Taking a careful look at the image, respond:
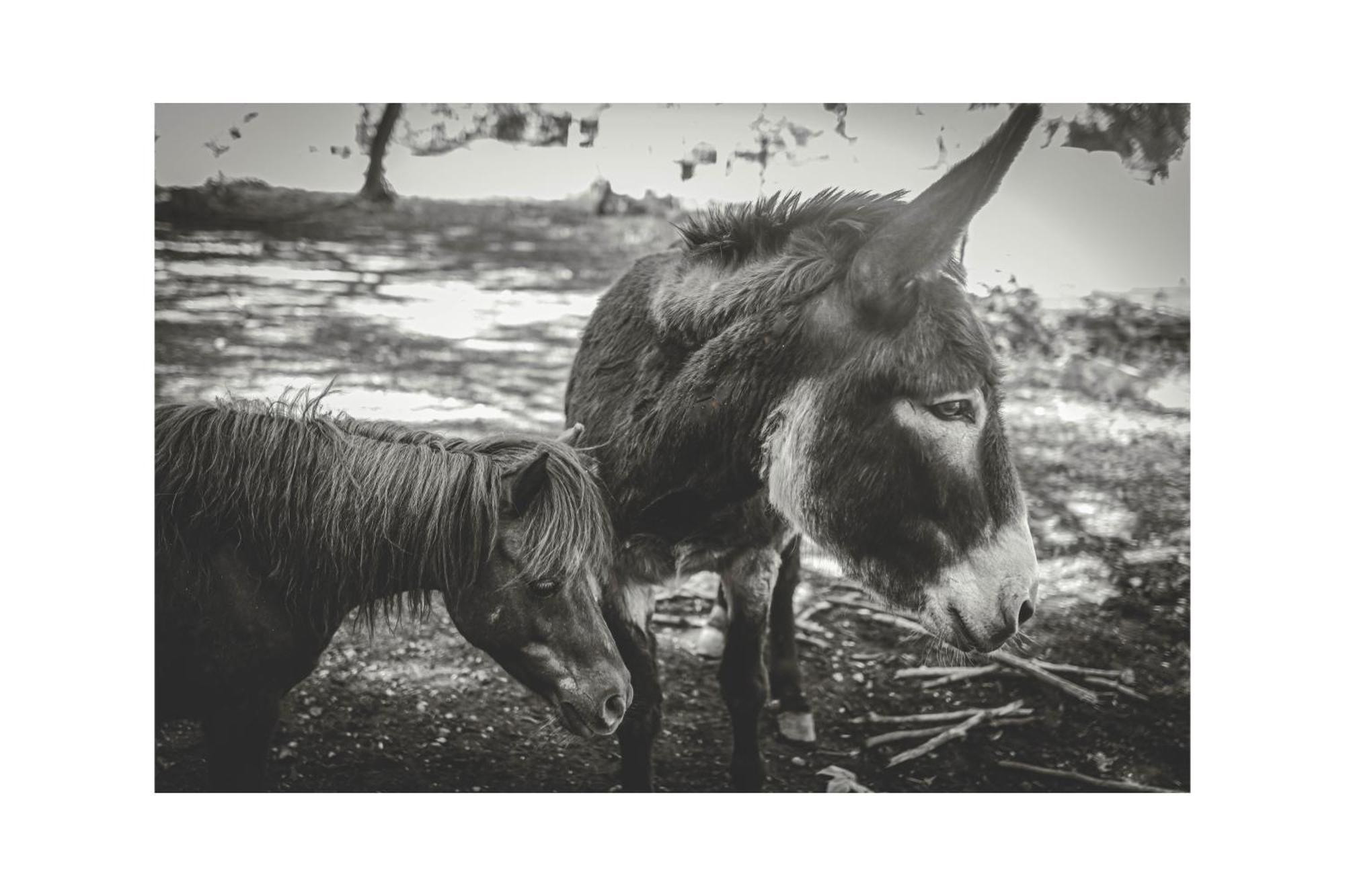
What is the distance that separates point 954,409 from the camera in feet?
6.88

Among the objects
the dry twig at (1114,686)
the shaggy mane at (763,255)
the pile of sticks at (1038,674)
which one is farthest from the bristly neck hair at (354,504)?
the dry twig at (1114,686)

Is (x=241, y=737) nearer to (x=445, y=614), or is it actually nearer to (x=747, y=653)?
(x=445, y=614)

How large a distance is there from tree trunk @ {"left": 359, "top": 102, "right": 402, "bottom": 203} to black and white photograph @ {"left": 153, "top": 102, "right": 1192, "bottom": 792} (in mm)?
11

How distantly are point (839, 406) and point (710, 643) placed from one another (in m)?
1.07

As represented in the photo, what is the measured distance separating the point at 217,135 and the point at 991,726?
2.78 meters

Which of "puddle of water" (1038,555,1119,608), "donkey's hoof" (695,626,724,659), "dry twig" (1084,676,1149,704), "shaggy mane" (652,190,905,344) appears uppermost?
"shaggy mane" (652,190,905,344)

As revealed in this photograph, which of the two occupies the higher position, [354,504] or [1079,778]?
[354,504]

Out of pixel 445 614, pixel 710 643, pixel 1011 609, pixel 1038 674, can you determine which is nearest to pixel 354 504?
pixel 445 614

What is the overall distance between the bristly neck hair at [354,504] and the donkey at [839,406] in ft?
0.96

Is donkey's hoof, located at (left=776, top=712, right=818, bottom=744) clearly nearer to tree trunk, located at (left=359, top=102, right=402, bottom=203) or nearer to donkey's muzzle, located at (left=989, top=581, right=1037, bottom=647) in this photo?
donkey's muzzle, located at (left=989, top=581, right=1037, bottom=647)

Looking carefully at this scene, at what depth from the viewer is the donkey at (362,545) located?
2.09 meters

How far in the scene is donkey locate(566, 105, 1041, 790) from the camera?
208 centimetres

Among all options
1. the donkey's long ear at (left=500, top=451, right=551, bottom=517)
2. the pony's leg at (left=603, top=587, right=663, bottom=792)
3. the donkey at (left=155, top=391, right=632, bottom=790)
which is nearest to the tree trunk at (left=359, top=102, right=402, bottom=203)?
the donkey at (left=155, top=391, right=632, bottom=790)

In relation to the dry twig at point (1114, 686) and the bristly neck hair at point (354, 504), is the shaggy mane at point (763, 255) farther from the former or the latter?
the dry twig at point (1114, 686)
